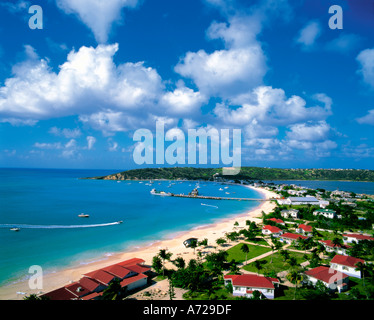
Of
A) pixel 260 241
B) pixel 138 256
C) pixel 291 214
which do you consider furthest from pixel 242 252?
pixel 291 214

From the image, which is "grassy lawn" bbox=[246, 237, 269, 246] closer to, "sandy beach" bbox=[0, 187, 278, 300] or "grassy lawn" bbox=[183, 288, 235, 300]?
"sandy beach" bbox=[0, 187, 278, 300]

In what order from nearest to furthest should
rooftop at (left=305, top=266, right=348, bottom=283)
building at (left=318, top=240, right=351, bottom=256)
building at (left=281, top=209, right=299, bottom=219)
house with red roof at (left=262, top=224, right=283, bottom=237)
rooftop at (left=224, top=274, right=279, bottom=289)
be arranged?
rooftop at (left=224, top=274, right=279, bottom=289) → rooftop at (left=305, top=266, right=348, bottom=283) → building at (left=318, top=240, right=351, bottom=256) → house with red roof at (left=262, top=224, right=283, bottom=237) → building at (left=281, top=209, right=299, bottom=219)

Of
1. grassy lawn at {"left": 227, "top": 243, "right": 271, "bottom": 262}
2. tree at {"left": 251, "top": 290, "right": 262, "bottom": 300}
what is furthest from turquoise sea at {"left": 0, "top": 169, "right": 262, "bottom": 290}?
tree at {"left": 251, "top": 290, "right": 262, "bottom": 300}

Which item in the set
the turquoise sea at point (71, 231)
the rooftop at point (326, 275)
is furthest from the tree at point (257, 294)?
the turquoise sea at point (71, 231)

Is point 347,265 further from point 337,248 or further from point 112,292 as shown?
point 112,292

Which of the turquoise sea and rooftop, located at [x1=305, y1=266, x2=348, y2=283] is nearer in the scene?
rooftop, located at [x1=305, y1=266, x2=348, y2=283]

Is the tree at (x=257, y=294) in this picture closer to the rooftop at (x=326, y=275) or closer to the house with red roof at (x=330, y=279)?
the house with red roof at (x=330, y=279)
